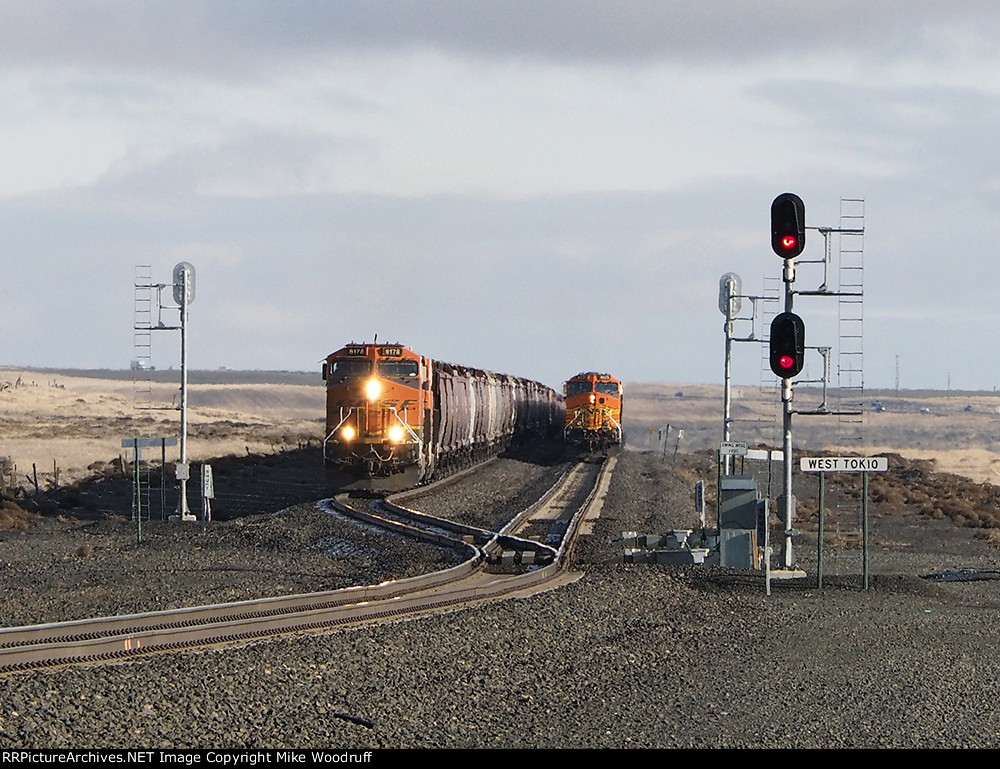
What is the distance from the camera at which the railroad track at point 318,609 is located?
12086 mm

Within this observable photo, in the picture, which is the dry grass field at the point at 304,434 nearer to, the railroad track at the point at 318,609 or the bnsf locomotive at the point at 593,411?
the bnsf locomotive at the point at 593,411

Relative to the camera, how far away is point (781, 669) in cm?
1248

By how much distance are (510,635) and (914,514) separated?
2489 cm

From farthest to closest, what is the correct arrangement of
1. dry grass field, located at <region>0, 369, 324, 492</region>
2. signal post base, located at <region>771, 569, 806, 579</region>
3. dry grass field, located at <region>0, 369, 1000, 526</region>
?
1. dry grass field, located at <region>0, 369, 324, 492</region>
2. dry grass field, located at <region>0, 369, 1000, 526</region>
3. signal post base, located at <region>771, 569, 806, 579</region>

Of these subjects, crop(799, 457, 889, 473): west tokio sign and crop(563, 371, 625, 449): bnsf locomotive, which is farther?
crop(563, 371, 625, 449): bnsf locomotive

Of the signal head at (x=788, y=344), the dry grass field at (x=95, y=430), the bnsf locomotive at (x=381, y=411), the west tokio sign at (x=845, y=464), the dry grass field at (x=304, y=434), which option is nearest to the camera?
the west tokio sign at (x=845, y=464)

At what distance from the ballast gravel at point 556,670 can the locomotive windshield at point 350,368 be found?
461 inches

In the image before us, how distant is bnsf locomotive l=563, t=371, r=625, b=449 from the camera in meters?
54.1

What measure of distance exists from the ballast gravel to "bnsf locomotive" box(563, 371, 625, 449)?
3282 centimetres

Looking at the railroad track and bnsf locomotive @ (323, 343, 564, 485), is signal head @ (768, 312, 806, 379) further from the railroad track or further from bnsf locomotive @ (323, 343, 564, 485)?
bnsf locomotive @ (323, 343, 564, 485)

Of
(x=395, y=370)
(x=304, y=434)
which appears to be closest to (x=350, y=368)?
(x=395, y=370)

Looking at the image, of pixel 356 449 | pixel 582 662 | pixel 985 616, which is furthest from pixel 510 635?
pixel 356 449

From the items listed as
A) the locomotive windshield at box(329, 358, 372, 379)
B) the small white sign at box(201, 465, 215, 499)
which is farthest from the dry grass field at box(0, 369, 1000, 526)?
the small white sign at box(201, 465, 215, 499)

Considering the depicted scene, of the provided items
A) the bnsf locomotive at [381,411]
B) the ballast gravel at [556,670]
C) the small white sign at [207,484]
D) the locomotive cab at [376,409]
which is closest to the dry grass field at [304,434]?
the ballast gravel at [556,670]
